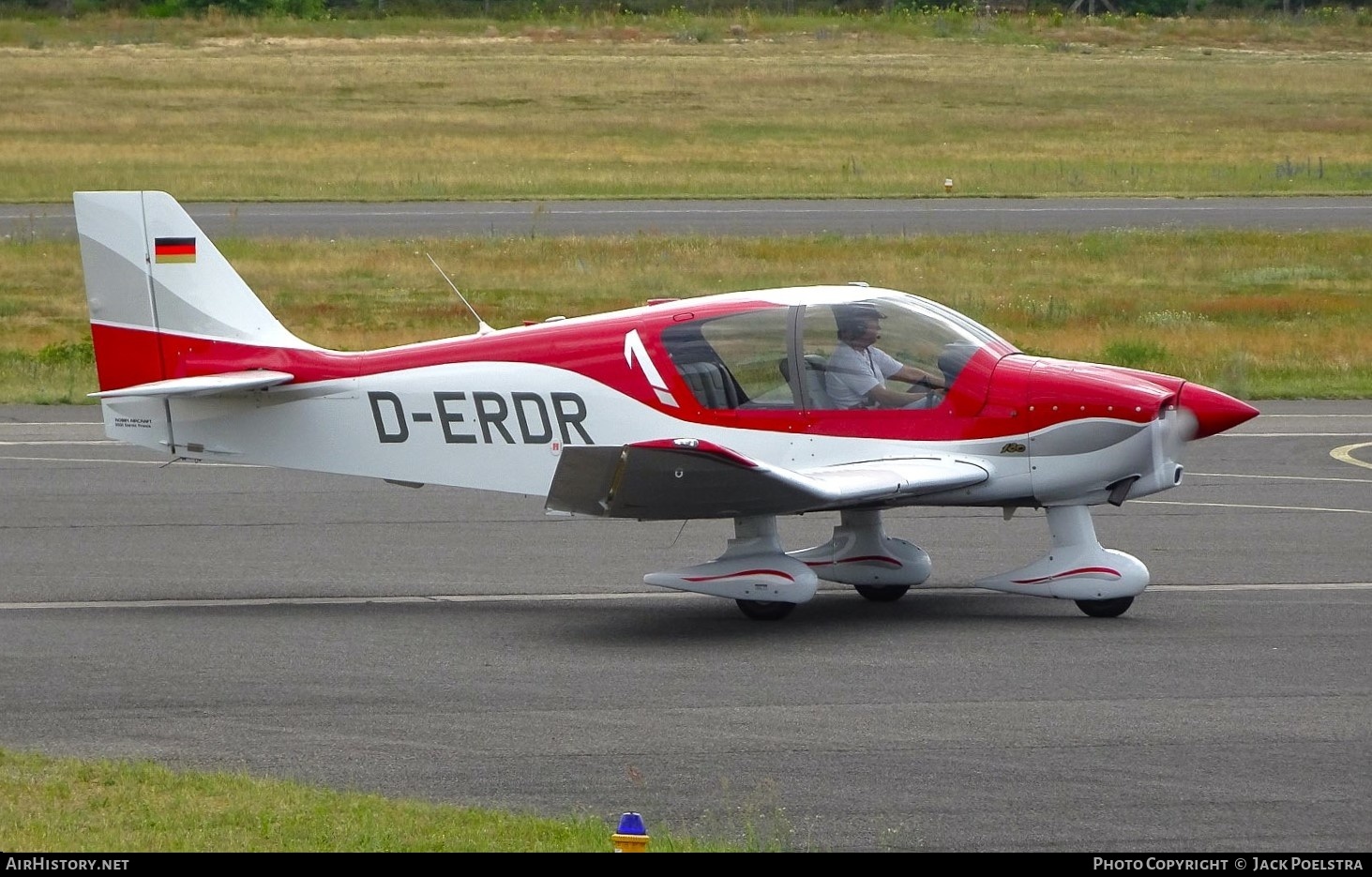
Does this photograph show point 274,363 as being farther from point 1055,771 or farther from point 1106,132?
point 1106,132

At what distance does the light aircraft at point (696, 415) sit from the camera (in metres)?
10.6

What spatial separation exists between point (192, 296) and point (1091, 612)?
6.48m

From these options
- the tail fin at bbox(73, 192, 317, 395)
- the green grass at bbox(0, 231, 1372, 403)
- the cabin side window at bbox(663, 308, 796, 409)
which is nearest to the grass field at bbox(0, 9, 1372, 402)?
the green grass at bbox(0, 231, 1372, 403)

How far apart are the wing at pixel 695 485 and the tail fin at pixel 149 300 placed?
2846 millimetres

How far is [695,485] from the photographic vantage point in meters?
10.2

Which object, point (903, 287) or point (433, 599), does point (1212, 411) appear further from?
point (903, 287)

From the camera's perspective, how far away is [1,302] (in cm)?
2852

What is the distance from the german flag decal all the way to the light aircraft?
0.05 ft

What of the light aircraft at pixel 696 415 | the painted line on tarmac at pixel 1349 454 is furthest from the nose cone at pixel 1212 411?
the painted line on tarmac at pixel 1349 454

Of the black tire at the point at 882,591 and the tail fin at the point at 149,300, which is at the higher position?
the tail fin at the point at 149,300

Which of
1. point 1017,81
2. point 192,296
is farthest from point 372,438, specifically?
point 1017,81

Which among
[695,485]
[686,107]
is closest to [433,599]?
[695,485]

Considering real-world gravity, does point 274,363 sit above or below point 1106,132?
above

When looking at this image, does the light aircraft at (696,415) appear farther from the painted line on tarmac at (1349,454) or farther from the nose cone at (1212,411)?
the painted line on tarmac at (1349,454)
